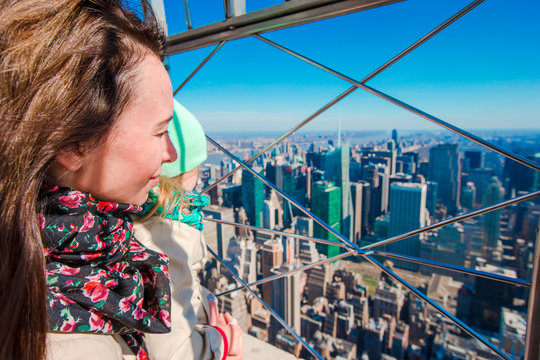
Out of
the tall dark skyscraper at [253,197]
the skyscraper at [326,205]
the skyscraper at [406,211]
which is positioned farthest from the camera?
the tall dark skyscraper at [253,197]

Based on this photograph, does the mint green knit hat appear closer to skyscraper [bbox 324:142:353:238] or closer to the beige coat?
the beige coat

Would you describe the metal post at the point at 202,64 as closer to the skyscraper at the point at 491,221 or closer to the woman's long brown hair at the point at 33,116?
the woman's long brown hair at the point at 33,116

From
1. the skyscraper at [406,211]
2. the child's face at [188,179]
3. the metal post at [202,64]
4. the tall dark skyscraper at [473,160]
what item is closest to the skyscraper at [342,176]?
the skyscraper at [406,211]


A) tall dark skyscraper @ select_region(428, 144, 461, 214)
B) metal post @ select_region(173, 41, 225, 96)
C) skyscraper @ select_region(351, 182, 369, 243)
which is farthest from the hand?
tall dark skyscraper @ select_region(428, 144, 461, 214)

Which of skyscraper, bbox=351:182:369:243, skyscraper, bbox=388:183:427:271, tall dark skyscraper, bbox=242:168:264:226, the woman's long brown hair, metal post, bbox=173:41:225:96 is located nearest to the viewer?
the woman's long brown hair

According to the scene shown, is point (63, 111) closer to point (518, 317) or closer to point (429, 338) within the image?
point (429, 338)

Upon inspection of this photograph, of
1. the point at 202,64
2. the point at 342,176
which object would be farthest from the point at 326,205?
the point at 202,64
